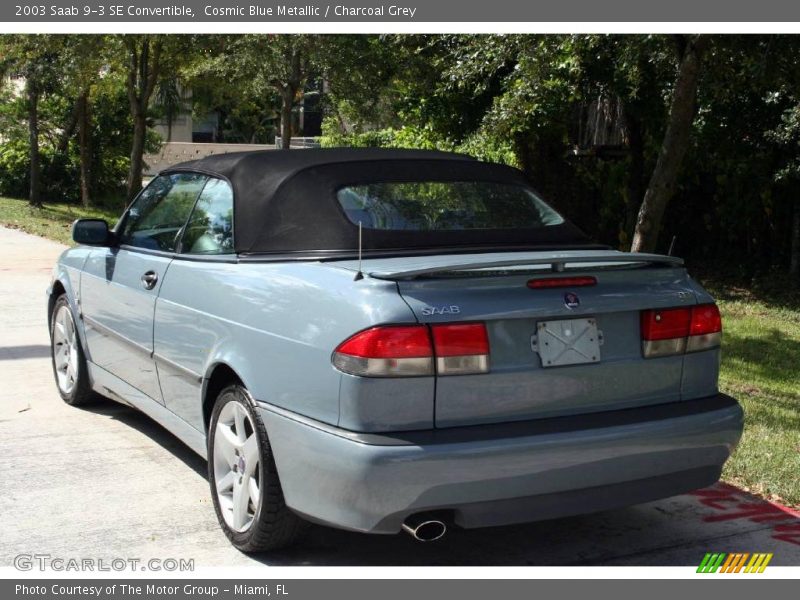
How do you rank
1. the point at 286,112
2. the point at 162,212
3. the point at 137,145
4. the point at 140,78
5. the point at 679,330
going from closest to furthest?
the point at 679,330 → the point at 162,212 → the point at 286,112 → the point at 140,78 → the point at 137,145

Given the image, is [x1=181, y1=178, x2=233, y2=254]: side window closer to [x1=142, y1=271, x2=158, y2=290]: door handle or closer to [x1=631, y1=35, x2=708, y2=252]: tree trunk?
[x1=142, y1=271, x2=158, y2=290]: door handle

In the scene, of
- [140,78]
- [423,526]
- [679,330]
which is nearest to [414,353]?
[423,526]

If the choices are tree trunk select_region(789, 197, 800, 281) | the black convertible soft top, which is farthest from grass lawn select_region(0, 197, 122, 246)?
the black convertible soft top

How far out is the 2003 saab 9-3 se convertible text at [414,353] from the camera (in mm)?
3701

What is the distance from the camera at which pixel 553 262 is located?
13.2 feet

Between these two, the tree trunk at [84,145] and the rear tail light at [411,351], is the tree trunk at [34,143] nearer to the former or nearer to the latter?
the tree trunk at [84,145]

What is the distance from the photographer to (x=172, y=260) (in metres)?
5.14

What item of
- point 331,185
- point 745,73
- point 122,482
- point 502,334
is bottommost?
point 122,482

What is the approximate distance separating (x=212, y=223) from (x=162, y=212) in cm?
72

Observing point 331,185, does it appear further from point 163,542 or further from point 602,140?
point 602,140

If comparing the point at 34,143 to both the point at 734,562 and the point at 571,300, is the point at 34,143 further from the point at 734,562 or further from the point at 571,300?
the point at 734,562

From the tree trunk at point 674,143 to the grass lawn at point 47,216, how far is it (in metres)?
11.1

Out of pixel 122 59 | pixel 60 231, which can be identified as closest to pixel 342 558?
pixel 60 231

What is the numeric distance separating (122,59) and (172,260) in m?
16.5
